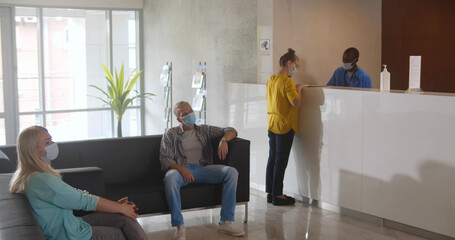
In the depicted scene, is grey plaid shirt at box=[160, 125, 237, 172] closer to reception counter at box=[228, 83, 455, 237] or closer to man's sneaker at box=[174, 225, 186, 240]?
man's sneaker at box=[174, 225, 186, 240]

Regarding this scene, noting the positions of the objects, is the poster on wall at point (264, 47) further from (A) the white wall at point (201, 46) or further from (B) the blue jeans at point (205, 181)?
(B) the blue jeans at point (205, 181)

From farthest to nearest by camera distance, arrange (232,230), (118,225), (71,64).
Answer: (71,64) < (232,230) < (118,225)

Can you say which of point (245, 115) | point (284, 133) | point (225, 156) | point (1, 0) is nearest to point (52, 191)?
point (225, 156)

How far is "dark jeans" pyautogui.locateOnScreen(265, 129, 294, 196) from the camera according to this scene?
18.2 feet

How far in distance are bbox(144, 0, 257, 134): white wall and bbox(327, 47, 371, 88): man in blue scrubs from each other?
1042 mm

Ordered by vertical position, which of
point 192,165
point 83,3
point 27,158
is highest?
point 83,3

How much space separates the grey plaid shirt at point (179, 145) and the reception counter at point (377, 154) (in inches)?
39.7

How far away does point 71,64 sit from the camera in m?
9.22

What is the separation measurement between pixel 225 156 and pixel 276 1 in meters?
2.23

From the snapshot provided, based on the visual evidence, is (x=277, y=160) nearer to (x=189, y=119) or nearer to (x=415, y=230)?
(x=189, y=119)

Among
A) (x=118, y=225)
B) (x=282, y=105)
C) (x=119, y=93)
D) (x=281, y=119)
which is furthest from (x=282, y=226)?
(x=119, y=93)

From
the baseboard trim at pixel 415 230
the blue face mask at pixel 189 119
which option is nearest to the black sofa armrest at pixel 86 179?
the blue face mask at pixel 189 119

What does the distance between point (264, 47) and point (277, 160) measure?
147 centimetres

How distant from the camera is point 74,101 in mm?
9297
